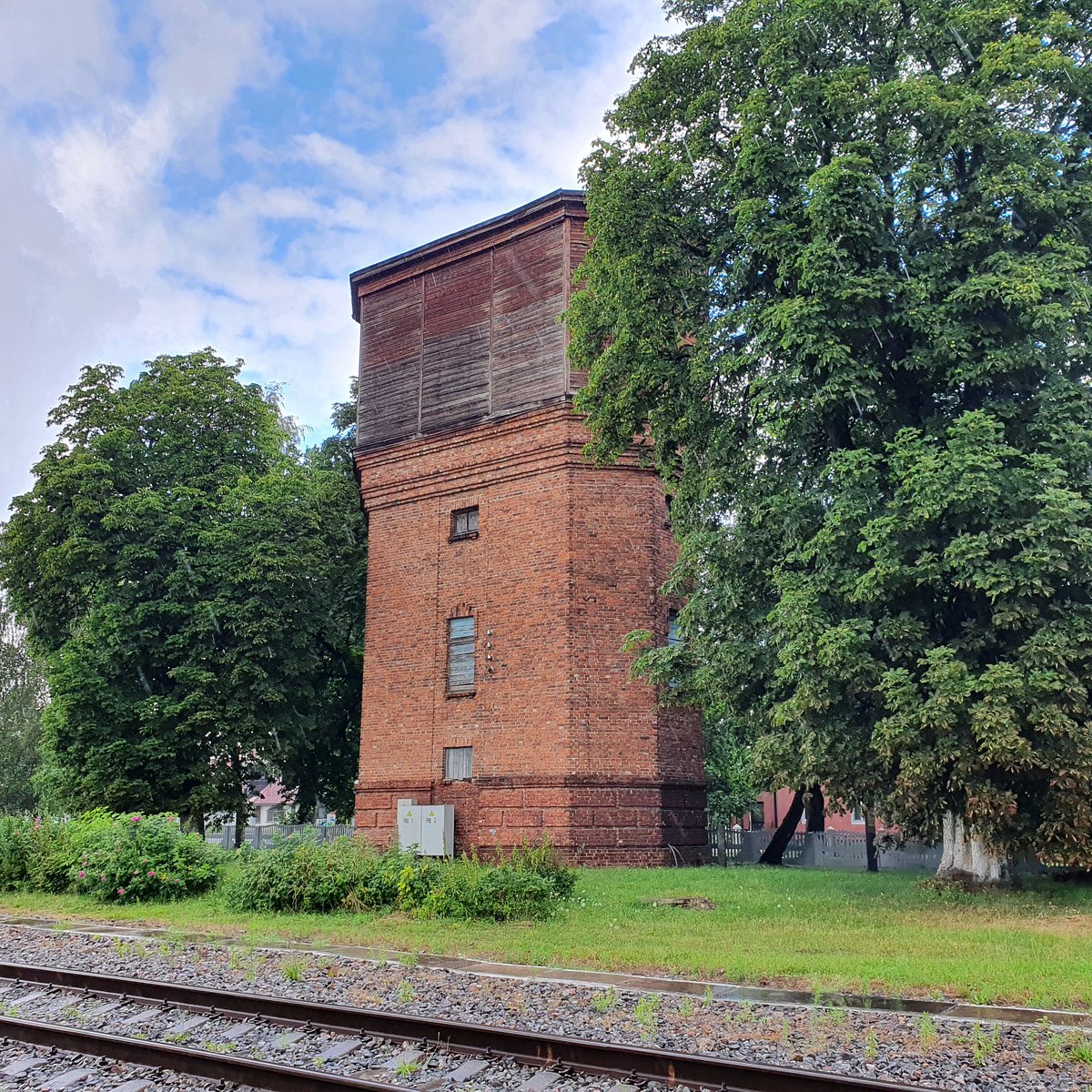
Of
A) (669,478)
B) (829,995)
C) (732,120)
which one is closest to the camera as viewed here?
(829,995)

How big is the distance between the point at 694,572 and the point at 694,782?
24.3 ft

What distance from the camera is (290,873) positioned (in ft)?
48.1

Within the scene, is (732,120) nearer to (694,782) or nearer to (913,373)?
(913,373)

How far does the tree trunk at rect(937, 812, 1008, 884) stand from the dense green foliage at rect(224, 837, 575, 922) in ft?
19.7

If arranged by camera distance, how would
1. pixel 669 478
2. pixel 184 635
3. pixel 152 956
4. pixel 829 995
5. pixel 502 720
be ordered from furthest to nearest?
pixel 184 635 → pixel 502 720 → pixel 669 478 → pixel 152 956 → pixel 829 995

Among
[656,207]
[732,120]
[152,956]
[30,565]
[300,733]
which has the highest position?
[732,120]

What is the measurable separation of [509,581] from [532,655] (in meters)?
1.89

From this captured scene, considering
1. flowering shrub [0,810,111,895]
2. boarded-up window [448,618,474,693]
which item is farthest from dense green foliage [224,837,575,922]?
boarded-up window [448,618,474,693]

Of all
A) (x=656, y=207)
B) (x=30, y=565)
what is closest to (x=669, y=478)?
(x=656, y=207)

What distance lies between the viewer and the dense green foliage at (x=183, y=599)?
2586cm

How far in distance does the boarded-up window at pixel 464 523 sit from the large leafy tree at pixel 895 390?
813 cm

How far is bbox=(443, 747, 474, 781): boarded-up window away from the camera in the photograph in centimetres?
2317

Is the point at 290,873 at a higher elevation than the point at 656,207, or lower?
lower

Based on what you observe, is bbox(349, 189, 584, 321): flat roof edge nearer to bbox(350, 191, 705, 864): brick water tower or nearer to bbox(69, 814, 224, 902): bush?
bbox(350, 191, 705, 864): brick water tower
